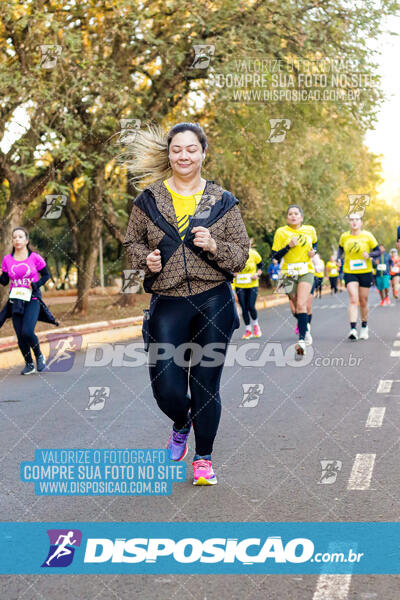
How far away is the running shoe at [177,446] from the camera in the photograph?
5660 mm

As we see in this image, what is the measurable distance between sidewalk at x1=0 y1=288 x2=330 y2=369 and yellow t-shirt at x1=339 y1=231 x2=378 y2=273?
4.46 m

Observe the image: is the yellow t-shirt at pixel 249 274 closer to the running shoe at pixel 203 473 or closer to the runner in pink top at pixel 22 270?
the runner in pink top at pixel 22 270

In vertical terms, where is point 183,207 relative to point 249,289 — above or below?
above

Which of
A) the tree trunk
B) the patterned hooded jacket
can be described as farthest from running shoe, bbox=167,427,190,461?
the tree trunk

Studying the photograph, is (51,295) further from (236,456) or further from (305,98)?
(236,456)

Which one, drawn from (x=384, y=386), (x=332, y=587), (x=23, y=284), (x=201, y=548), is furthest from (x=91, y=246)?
(x=332, y=587)

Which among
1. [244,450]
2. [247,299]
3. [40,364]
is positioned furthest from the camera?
[247,299]

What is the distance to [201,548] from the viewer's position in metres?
4.15

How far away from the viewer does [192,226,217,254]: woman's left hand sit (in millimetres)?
4898

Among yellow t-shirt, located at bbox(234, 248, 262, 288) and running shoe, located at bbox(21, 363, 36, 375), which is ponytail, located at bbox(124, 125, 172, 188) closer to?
running shoe, located at bbox(21, 363, 36, 375)

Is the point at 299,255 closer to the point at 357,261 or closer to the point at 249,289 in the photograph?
the point at 357,261

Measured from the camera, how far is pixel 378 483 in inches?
205

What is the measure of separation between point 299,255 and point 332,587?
8.69 metres

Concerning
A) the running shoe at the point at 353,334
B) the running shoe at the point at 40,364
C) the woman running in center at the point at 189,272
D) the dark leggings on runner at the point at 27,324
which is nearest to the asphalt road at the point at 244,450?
the running shoe at the point at 40,364
